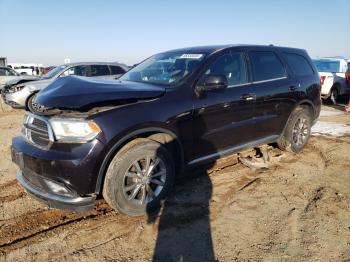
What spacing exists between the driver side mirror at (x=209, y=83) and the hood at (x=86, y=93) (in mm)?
480

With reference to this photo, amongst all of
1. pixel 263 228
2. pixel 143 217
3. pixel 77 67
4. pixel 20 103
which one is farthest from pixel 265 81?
pixel 20 103

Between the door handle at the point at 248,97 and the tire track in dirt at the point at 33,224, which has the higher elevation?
the door handle at the point at 248,97

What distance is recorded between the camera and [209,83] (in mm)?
4047

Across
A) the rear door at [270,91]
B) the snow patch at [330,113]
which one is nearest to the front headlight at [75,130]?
the rear door at [270,91]

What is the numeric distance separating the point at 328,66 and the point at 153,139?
41.2 ft

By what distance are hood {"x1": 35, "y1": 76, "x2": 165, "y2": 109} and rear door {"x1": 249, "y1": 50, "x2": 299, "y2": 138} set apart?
1733mm

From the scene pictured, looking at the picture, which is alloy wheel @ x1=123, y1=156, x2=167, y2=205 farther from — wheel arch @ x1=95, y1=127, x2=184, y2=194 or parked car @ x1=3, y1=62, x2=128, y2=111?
parked car @ x1=3, y1=62, x2=128, y2=111

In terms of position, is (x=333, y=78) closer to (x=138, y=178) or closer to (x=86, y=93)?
(x=138, y=178)

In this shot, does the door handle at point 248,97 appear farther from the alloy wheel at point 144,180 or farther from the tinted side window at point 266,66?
the alloy wheel at point 144,180

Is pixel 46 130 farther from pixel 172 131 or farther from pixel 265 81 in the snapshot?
pixel 265 81

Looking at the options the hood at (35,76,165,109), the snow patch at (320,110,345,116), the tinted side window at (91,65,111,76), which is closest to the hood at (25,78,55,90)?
the tinted side window at (91,65,111,76)

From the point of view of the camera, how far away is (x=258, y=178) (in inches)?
192

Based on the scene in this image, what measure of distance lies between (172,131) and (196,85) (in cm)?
67

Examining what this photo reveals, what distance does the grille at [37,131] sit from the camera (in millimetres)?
3377
